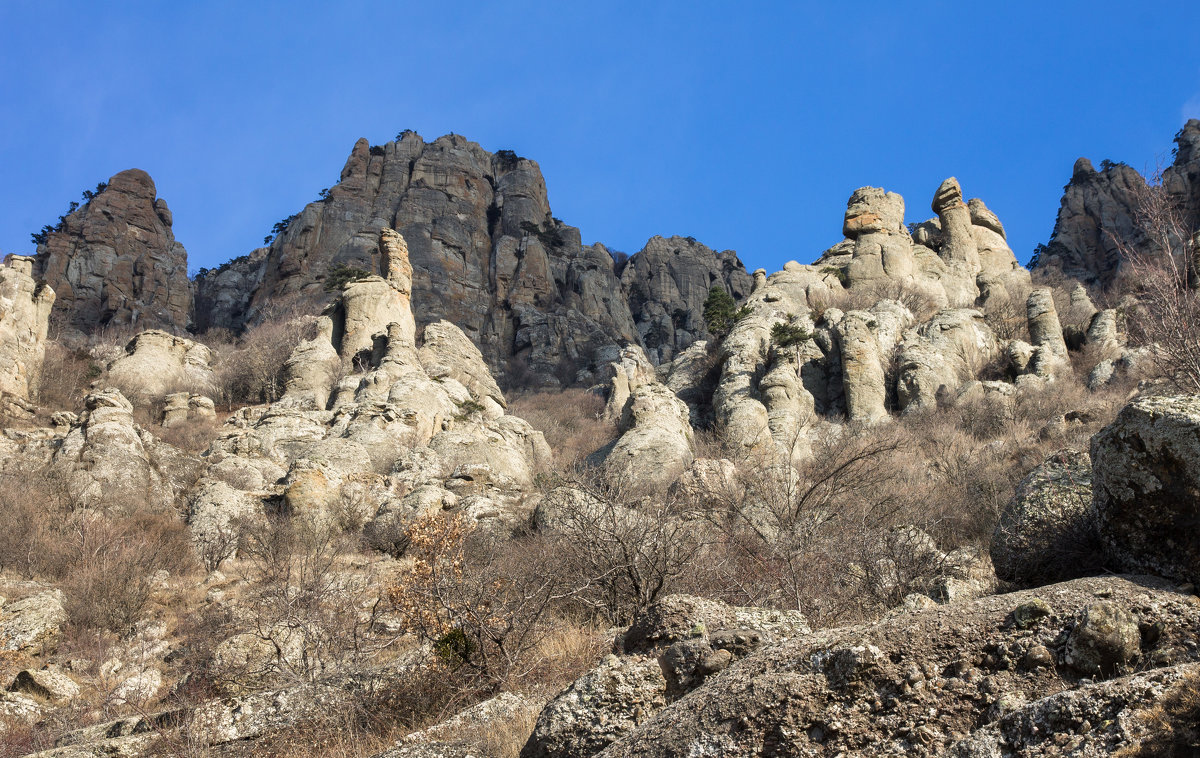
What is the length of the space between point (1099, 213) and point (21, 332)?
7042 cm

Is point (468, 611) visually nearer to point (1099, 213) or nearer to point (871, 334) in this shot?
point (871, 334)

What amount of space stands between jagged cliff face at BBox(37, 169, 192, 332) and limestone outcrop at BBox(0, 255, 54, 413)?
104ft

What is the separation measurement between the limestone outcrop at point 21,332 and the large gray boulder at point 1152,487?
100 feet

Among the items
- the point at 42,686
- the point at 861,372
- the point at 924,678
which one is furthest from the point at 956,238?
the point at 924,678

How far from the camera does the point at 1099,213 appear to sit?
64812 mm

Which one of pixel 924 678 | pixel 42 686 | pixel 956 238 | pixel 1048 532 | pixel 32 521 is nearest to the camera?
pixel 924 678

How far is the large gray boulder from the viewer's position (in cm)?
473

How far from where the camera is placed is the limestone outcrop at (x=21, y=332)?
27656 millimetres

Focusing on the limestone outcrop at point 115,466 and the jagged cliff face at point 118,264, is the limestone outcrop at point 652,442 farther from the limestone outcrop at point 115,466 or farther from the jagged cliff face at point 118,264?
the jagged cliff face at point 118,264

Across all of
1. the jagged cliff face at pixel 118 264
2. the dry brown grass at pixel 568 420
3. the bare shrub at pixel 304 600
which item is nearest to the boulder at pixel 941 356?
the dry brown grass at pixel 568 420

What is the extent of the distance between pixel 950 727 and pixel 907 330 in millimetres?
35076

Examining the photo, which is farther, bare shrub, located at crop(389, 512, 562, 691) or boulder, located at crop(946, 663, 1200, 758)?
bare shrub, located at crop(389, 512, 562, 691)

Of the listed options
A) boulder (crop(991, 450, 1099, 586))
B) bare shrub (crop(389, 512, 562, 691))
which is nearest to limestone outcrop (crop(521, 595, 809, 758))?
boulder (crop(991, 450, 1099, 586))

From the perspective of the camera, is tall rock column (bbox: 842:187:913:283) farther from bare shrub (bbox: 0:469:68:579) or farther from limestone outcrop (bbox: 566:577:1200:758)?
limestone outcrop (bbox: 566:577:1200:758)
